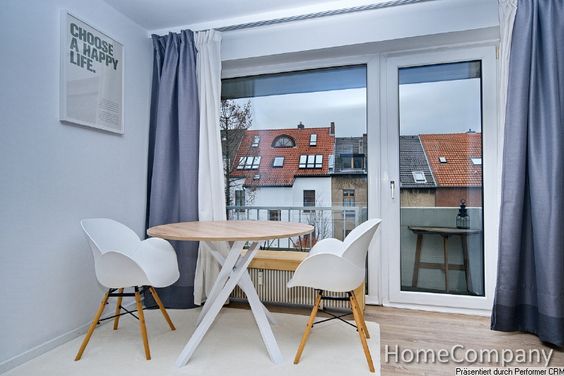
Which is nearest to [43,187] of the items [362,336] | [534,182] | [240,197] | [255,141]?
[240,197]

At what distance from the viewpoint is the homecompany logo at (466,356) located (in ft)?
6.10

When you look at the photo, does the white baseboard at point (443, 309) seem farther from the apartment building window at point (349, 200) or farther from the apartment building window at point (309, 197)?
the apartment building window at point (309, 197)

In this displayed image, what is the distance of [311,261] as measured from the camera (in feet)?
5.93

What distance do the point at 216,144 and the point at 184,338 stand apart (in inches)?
57.2

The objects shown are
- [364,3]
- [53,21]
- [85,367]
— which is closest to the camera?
[85,367]

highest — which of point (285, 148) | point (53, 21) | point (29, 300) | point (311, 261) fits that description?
point (53, 21)

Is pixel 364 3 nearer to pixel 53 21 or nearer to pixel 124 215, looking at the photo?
pixel 53 21

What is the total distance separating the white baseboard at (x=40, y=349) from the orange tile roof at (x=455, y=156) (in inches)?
111

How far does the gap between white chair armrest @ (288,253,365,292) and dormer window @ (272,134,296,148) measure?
1.40 meters

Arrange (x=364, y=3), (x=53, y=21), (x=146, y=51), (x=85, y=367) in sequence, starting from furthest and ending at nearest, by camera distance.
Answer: (x=146, y=51), (x=364, y=3), (x=53, y=21), (x=85, y=367)

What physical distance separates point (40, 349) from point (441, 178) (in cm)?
295

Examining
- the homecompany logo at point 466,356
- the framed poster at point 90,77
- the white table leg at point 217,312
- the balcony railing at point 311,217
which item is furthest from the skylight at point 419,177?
the framed poster at point 90,77

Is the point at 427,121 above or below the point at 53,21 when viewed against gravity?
below

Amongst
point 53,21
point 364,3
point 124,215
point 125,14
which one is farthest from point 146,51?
point 364,3
